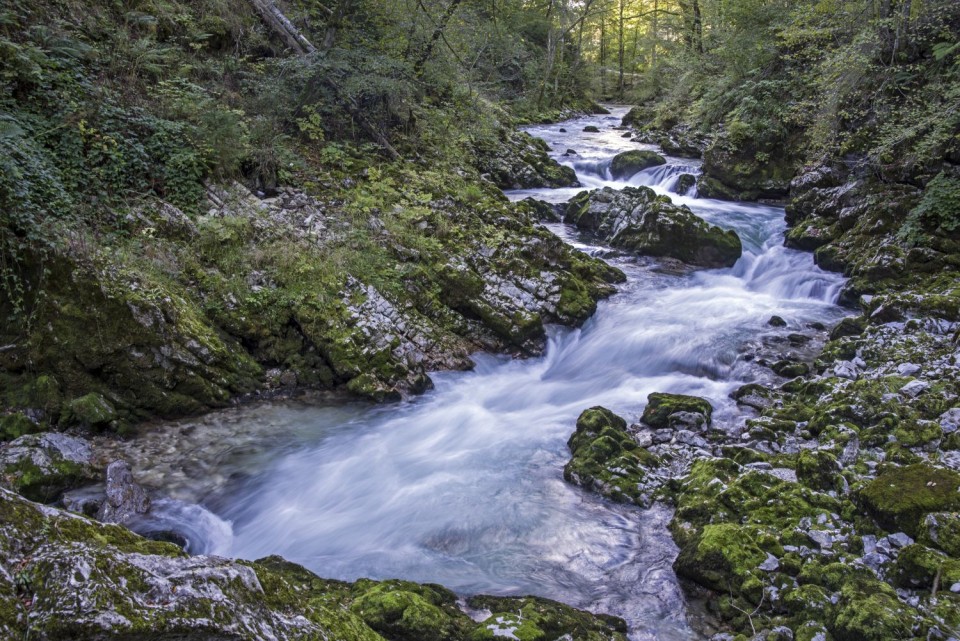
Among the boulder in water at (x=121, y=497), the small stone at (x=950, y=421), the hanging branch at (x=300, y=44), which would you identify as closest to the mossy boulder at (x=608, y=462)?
the small stone at (x=950, y=421)

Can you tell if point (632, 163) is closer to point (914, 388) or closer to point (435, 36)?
point (435, 36)

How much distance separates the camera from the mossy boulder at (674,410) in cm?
745

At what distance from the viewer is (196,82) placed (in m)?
10.5

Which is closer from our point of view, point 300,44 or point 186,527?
point 186,527

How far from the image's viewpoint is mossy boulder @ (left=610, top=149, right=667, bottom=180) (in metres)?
18.7

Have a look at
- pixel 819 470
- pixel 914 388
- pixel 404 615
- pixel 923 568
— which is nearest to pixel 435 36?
pixel 914 388

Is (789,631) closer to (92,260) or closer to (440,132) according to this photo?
(92,260)

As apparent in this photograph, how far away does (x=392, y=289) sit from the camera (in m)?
9.20

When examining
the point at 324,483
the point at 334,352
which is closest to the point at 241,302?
the point at 334,352

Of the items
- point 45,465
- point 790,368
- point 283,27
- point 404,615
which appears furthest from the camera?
point 283,27

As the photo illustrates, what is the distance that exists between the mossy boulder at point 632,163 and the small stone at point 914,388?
1276cm

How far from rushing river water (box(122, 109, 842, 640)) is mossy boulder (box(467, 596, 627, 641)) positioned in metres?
0.32

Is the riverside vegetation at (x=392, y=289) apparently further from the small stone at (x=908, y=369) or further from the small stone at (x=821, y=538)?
the small stone at (x=908, y=369)

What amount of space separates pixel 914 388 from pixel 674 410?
277 cm
